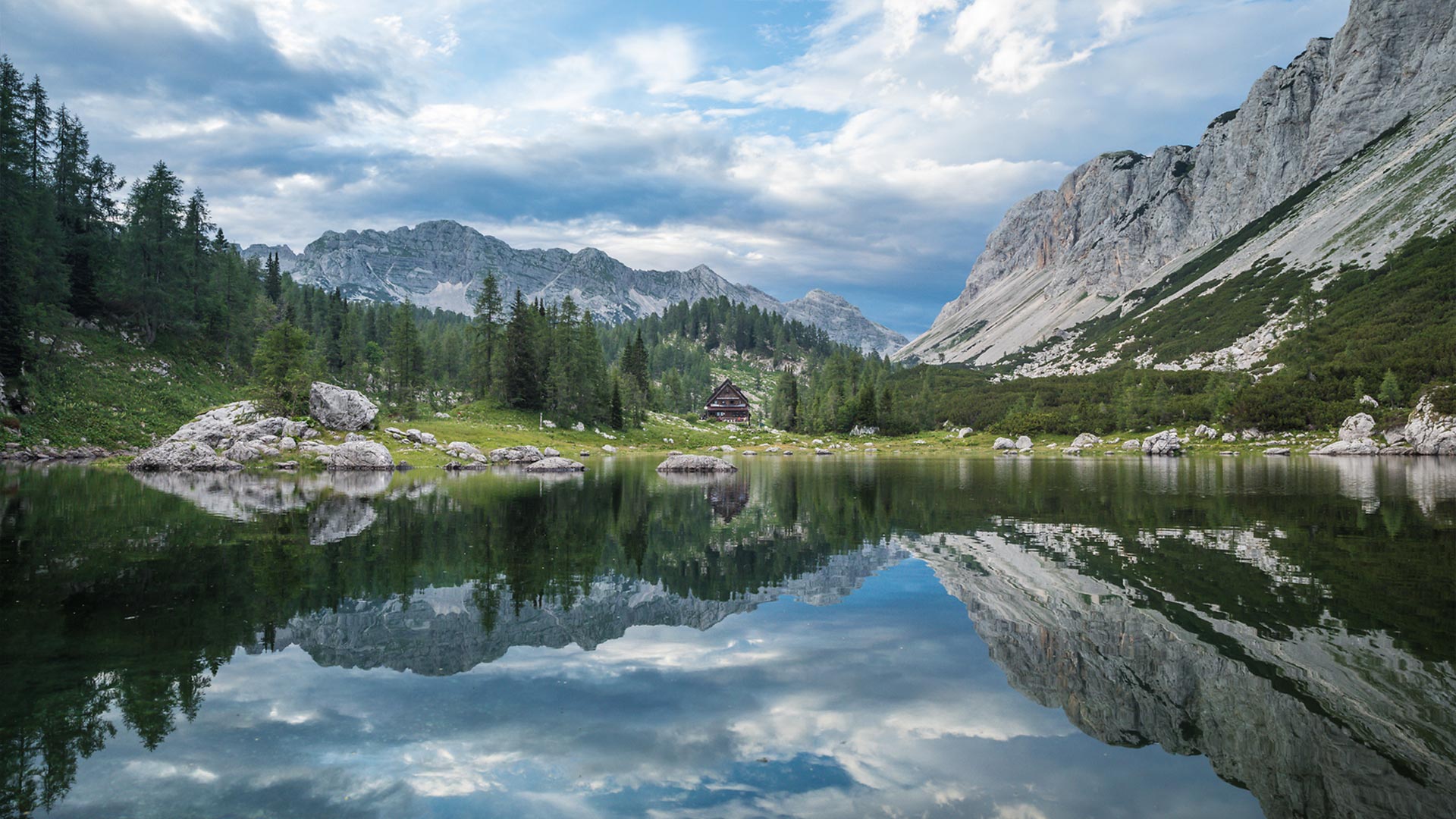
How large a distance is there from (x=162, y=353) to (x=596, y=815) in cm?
9374

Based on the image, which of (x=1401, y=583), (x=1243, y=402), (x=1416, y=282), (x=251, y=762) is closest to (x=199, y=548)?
(x=251, y=762)

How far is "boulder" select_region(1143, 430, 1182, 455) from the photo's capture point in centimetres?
9625

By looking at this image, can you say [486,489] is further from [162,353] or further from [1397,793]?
[162,353]

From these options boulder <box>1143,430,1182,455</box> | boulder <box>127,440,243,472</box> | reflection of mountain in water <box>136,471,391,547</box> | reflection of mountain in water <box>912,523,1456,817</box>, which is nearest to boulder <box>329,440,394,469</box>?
reflection of mountain in water <box>136,471,391,547</box>

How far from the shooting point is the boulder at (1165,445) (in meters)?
96.2

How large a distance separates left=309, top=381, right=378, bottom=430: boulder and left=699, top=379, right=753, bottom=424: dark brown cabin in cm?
9928

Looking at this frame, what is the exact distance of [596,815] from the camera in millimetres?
7441

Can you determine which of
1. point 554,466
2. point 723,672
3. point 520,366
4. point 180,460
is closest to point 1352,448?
point 554,466

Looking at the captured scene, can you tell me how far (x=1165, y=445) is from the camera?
96.6m

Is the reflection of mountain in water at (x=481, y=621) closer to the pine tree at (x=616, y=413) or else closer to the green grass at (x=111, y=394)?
the green grass at (x=111, y=394)

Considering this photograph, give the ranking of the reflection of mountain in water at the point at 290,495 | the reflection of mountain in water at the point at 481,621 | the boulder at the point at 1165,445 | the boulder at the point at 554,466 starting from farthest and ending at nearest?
the boulder at the point at 1165,445 < the boulder at the point at 554,466 < the reflection of mountain in water at the point at 290,495 < the reflection of mountain in water at the point at 481,621

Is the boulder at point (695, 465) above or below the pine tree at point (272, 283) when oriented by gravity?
below

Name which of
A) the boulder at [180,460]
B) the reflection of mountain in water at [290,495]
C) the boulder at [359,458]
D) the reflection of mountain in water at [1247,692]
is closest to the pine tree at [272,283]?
the boulder at [180,460]

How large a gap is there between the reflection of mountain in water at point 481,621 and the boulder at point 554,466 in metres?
46.4
